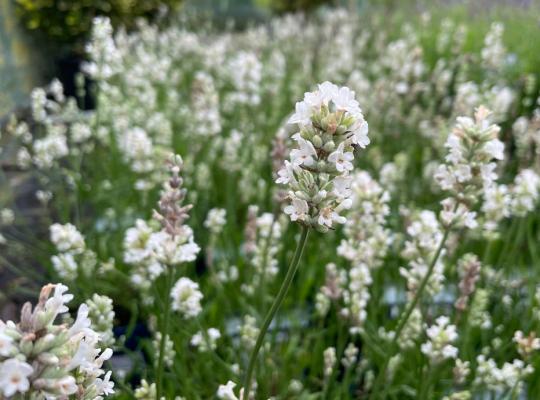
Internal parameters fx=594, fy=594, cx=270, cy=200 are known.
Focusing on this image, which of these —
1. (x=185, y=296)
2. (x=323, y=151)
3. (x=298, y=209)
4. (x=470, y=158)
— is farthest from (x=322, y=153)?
(x=185, y=296)

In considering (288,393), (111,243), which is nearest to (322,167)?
(288,393)

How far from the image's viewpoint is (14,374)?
79 centimetres

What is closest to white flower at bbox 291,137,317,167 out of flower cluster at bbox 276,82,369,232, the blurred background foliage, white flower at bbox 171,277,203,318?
flower cluster at bbox 276,82,369,232

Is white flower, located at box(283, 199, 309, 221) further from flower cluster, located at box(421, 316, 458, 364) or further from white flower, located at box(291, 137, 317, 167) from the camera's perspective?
flower cluster, located at box(421, 316, 458, 364)

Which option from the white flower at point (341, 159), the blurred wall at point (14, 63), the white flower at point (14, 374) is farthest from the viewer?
the blurred wall at point (14, 63)

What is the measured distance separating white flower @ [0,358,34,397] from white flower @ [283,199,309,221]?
0.54m

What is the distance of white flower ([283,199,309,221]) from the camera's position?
114cm

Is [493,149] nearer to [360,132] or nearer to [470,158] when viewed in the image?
[470,158]

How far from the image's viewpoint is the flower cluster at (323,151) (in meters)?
1.09

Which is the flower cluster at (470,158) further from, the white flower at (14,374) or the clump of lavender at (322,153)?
the white flower at (14,374)

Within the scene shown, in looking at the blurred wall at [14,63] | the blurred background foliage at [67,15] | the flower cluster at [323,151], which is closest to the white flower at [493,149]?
the flower cluster at [323,151]

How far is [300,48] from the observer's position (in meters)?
6.90

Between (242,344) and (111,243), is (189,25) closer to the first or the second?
(111,243)

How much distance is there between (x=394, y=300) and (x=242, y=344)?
41.6 inches
